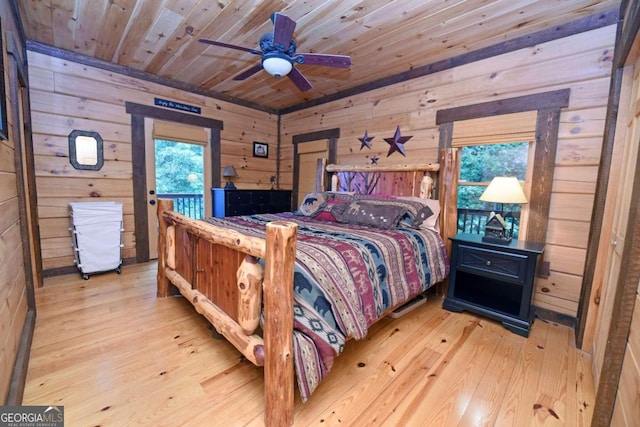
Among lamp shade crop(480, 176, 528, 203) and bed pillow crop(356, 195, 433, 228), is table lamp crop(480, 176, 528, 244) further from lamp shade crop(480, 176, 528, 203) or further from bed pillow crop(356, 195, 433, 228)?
bed pillow crop(356, 195, 433, 228)

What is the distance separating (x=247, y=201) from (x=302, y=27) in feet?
7.84

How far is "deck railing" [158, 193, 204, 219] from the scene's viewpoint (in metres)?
4.29

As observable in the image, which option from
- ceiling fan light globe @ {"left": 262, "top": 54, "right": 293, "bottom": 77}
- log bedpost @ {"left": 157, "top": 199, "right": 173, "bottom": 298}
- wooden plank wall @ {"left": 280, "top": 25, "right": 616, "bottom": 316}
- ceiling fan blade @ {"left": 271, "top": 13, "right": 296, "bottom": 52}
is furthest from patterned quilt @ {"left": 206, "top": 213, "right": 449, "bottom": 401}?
ceiling fan blade @ {"left": 271, "top": 13, "right": 296, "bottom": 52}

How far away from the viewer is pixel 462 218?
3135 mm

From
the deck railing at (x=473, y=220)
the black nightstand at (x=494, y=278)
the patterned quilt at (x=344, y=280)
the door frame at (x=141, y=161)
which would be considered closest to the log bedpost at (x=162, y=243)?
the patterned quilt at (x=344, y=280)

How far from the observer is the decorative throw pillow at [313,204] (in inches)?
126

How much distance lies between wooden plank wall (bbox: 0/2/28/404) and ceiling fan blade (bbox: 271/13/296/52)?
1.37 m

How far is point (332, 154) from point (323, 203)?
1.10 meters

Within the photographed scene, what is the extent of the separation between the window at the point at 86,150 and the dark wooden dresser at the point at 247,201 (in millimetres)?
1355

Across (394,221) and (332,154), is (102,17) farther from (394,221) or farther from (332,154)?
(394,221)

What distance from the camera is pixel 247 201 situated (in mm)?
4062

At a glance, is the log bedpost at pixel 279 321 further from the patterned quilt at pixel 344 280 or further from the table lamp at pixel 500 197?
the table lamp at pixel 500 197

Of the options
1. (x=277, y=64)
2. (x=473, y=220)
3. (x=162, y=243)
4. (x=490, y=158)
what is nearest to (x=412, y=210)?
(x=473, y=220)

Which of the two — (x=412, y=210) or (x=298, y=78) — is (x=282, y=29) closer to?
(x=298, y=78)
